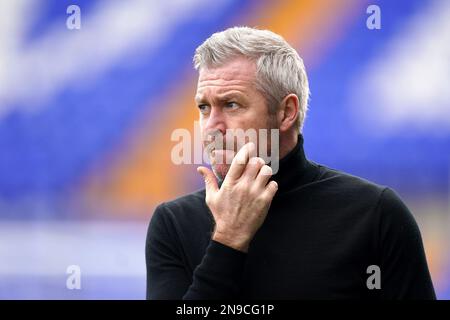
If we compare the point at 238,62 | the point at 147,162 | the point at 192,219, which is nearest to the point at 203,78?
Result: the point at 238,62

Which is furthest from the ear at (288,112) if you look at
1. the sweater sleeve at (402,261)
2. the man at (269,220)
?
the sweater sleeve at (402,261)

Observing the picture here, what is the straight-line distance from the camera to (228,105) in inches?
68.6

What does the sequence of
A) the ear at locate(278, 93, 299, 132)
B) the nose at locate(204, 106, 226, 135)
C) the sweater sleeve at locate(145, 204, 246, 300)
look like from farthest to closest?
the ear at locate(278, 93, 299, 132) → the nose at locate(204, 106, 226, 135) → the sweater sleeve at locate(145, 204, 246, 300)

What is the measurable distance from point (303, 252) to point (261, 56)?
476mm

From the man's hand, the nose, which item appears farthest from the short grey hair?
the man's hand

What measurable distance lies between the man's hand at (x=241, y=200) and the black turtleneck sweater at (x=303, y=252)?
0.11 ft

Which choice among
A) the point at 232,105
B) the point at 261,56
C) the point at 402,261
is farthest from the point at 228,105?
the point at 402,261

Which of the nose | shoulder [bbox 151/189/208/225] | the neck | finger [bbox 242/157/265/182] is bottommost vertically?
shoulder [bbox 151/189/208/225]

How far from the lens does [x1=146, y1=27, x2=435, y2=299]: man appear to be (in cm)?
160

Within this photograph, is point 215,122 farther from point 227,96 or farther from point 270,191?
point 270,191

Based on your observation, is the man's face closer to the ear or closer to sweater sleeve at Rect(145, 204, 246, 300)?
the ear

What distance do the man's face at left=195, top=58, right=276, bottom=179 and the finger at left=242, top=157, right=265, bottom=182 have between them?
87 millimetres
